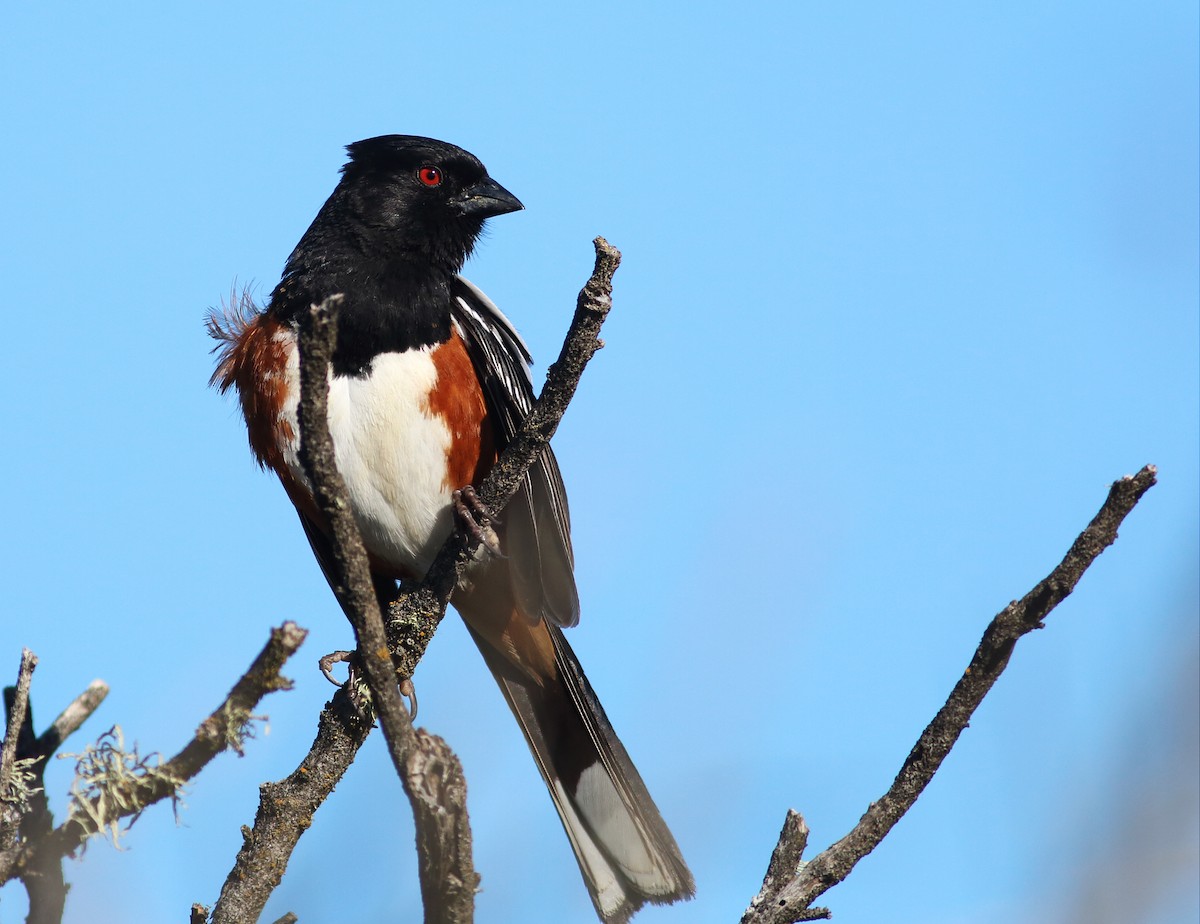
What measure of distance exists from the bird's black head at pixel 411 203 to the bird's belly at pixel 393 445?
0.46 meters

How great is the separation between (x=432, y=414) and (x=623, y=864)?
1.31 metres

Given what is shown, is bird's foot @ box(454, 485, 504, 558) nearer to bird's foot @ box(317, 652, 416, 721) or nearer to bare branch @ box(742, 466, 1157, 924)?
bird's foot @ box(317, 652, 416, 721)

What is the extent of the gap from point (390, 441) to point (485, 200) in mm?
974

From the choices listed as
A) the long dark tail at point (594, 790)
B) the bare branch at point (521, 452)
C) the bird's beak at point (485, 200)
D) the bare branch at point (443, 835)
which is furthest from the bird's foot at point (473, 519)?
the bird's beak at point (485, 200)

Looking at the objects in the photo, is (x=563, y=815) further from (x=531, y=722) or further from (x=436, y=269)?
(x=436, y=269)

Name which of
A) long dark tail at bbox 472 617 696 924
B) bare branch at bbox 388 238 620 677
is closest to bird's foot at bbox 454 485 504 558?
bare branch at bbox 388 238 620 677

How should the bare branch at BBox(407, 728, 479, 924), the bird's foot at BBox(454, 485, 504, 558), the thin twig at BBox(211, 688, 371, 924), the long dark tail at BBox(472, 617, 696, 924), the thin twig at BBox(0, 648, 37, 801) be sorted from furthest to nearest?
the long dark tail at BBox(472, 617, 696, 924) → the bird's foot at BBox(454, 485, 504, 558) → the thin twig at BBox(211, 688, 371, 924) → the thin twig at BBox(0, 648, 37, 801) → the bare branch at BBox(407, 728, 479, 924)

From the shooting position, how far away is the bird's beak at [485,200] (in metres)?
3.96

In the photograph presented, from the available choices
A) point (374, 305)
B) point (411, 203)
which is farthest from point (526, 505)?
point (411, 203)

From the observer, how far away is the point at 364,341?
342 centimetres

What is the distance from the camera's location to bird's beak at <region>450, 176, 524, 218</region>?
156 inches

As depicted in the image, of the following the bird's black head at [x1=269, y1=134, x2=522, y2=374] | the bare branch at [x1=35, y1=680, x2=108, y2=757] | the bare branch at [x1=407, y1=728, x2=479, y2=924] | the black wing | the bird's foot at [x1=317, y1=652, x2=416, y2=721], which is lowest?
the bare branch at [x1=407, y1=728, x2=479, y2=924]

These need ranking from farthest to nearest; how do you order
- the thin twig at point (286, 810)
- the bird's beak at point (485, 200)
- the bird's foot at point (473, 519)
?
the bird's beak at point (485, 200) < the bird's foot at point (473, 519) < the thin twig at point (286, 810)

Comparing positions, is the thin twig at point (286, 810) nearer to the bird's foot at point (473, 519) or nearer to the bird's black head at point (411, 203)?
the bird's foot at point (473, 519)
